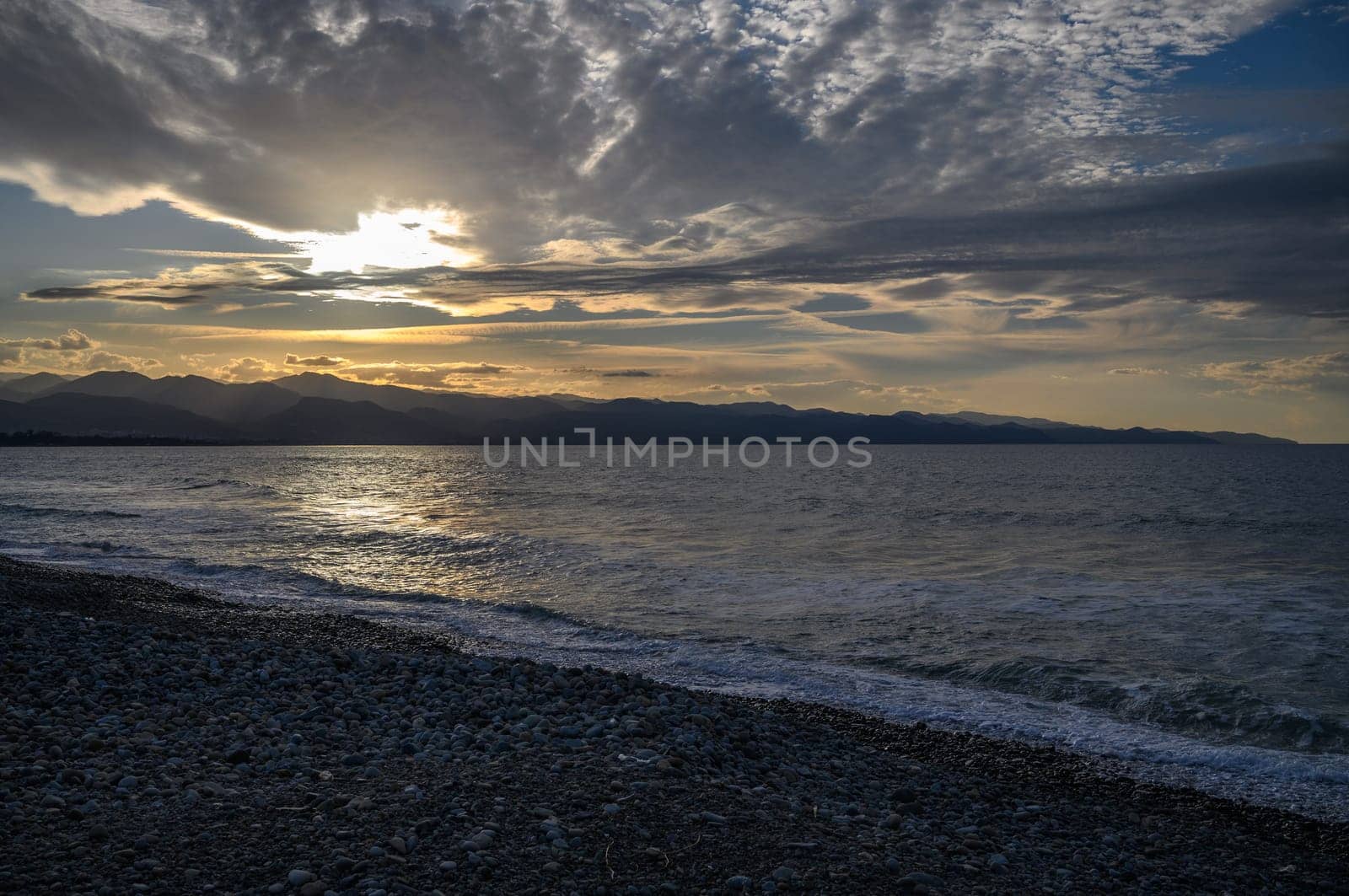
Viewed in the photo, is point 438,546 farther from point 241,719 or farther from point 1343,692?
point 1343,692

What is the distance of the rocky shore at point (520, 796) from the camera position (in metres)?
5.91

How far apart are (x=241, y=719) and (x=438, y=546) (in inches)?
949

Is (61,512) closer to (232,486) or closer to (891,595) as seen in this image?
(232,486)

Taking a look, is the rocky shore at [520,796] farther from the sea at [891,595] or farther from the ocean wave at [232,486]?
the ocean wave at [232,486]

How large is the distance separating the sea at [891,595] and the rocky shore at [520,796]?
2.37m

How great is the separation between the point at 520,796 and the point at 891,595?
17.0m

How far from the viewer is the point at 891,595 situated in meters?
22.4

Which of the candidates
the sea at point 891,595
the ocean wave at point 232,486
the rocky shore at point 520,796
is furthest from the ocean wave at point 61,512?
the rocky shore at point 520,796

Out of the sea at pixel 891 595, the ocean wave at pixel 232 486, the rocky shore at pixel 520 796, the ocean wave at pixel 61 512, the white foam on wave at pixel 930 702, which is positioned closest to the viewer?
the rocky shore at pixel 520 796

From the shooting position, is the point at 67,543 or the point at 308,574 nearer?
the point at 308,574

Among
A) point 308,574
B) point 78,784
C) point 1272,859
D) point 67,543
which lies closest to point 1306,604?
point 1272,859

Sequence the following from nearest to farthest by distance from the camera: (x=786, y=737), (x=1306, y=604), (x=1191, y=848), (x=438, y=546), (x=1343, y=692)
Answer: (x=1191, y=848), (x=786, y=737), (x=1343, y=692), (x=1306, y=604), (x=438, y=546)

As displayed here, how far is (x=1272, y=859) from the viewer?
8117mm

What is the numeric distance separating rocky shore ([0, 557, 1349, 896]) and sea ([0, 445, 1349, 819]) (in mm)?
2374
